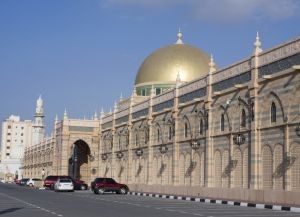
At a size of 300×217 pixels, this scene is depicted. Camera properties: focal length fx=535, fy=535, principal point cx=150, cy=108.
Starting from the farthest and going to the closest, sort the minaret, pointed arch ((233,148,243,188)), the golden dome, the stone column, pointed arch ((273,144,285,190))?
the minaret < the golden dome < pointed arch ((233,148,243,188)) < the stone column < pointed arch ((273,144,285,190))

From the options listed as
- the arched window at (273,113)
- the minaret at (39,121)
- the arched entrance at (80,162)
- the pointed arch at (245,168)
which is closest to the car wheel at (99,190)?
the pointed arch at (245,168)

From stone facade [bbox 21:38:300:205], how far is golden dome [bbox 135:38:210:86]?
13.3ft

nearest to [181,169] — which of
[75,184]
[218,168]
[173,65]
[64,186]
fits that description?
[218,168]

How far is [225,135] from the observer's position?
3200 centimetres

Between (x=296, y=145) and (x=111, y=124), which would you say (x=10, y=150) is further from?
(x=296, y=145)

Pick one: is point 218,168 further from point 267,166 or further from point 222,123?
point 267,166

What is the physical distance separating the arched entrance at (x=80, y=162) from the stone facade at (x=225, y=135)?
21.2 m

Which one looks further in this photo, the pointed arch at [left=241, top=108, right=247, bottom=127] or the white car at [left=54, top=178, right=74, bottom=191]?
the white car at [left=54, top=178, right=74, bottom=191]

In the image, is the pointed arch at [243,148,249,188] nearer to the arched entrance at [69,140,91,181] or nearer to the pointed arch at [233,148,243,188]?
the pointed arch at [233,148,243,188]

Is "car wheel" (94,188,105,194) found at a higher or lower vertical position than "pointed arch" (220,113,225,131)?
lower

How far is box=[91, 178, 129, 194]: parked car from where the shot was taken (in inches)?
1553

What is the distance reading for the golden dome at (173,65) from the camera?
2092 inches

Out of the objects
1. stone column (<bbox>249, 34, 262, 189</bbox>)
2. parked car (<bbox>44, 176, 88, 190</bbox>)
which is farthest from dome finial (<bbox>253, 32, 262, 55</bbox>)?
parked car (<bbox>44, 176, 88, 190</bbox>)

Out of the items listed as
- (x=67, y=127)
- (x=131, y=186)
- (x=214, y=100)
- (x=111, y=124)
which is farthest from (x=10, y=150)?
(x=214, y=100)
